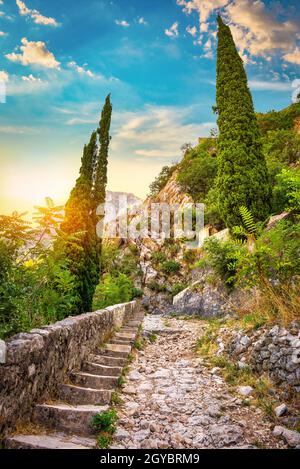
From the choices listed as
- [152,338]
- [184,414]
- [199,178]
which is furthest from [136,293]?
[184,414]

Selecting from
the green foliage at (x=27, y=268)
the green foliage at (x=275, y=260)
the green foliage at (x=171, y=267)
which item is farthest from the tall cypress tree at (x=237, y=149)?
the green foliage at (x=171, y=267)

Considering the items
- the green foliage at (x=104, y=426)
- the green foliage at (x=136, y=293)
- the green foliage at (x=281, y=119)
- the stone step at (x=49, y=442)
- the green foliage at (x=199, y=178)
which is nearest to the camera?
the stone step at (x=49, y=442)

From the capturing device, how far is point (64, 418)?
9.67 feet

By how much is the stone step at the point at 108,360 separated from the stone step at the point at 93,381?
2.94 ft

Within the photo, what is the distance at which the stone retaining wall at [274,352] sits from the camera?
3766mm

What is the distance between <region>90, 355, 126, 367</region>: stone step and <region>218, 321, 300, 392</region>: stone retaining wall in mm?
2062

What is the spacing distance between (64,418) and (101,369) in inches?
70.4

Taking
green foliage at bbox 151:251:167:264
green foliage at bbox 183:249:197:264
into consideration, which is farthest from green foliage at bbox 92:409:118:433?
green foliage at bbox 151:251:167:264

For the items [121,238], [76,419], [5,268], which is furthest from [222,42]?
[121,238]

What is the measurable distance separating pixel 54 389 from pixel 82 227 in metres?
7.16

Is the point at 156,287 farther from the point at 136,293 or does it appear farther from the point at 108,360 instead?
the point at 108,360

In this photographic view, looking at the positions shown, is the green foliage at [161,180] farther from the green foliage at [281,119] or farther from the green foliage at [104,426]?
A: the green foliage at [104,426]

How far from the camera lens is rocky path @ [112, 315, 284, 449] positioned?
296 centimetres
